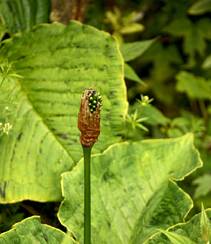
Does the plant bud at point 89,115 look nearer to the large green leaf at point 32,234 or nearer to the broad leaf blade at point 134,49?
the large green leaf at point 32,234

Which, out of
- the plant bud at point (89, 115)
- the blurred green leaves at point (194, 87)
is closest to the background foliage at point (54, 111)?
the plant bud at point (89, 115)

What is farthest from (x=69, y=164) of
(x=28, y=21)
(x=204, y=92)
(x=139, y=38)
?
(x=139, y=38)

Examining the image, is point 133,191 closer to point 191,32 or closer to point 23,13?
point 23,13

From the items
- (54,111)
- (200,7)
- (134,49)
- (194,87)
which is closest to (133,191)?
(54,111)

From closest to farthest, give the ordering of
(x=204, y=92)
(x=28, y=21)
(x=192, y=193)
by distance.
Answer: (x=28, y=21), (x=192, y=193), (x=204, y=92)

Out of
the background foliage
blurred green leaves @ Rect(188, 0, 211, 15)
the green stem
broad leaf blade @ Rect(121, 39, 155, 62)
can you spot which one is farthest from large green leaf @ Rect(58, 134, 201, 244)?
blurred green leaves @ Rect(188, 0, 211, 15)

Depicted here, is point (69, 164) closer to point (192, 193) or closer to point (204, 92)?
point (192, 193)

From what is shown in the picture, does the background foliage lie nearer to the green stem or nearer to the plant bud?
the green stem
